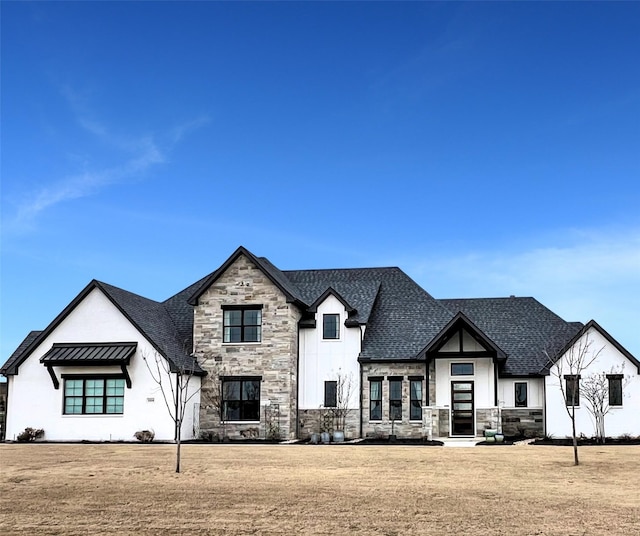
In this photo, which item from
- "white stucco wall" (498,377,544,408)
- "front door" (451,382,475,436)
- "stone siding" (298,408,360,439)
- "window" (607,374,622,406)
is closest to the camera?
"window" (607,374,622,406)

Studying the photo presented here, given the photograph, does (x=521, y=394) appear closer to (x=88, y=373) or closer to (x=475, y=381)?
(x=475, y=381)

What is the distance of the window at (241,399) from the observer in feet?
126

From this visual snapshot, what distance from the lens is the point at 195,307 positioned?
3934 centimetres

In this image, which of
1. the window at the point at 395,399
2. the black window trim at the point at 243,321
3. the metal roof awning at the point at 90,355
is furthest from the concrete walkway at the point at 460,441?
the metal roof awning at the point at 90,355

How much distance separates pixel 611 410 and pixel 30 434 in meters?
25.1

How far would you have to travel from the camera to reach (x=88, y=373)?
1473 inches

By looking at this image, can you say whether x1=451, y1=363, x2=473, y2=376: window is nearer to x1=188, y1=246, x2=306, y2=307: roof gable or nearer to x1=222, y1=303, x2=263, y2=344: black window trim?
x1=188, y1=246, x2=306, y2=307: roof gable

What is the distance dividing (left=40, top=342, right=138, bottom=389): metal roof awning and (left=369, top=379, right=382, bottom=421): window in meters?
10.7

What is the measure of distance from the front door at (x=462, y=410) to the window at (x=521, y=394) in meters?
2.18

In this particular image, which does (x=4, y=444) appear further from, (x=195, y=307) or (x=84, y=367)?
(x=195, y=307)

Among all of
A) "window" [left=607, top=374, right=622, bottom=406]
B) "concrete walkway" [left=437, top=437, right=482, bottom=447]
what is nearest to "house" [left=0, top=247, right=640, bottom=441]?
"window" [left=607, top=374, right=622, bottom=406]

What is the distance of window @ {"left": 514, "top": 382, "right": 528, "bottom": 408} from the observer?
38125 millimetres

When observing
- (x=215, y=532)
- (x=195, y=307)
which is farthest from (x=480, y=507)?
(x=195, y=307)

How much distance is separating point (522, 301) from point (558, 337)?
3.91 metres
